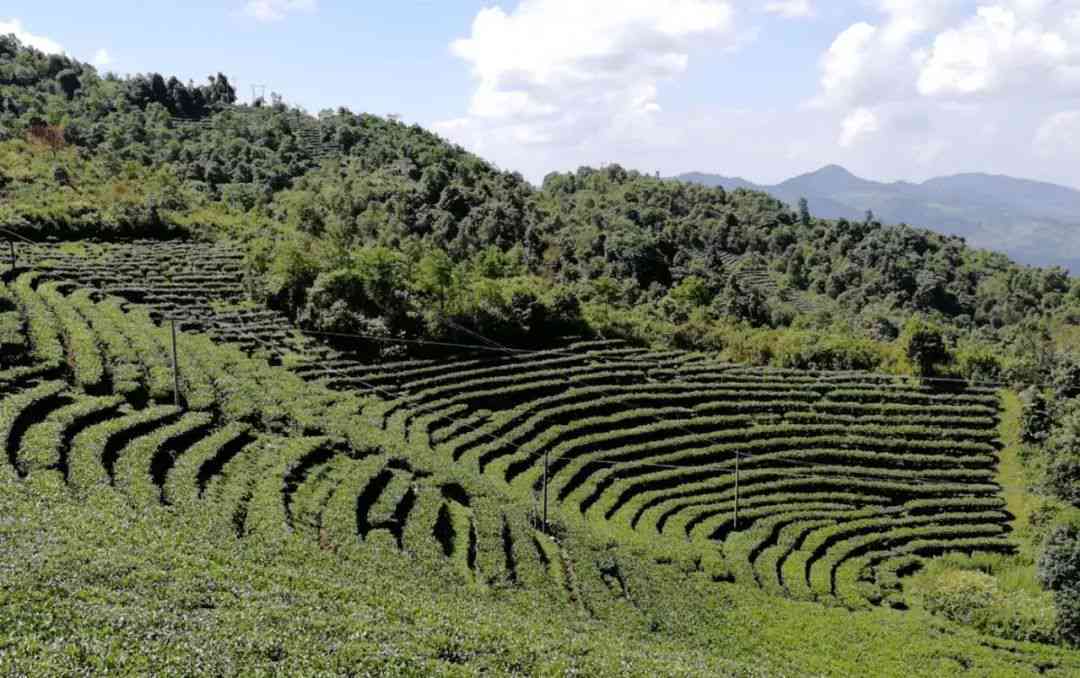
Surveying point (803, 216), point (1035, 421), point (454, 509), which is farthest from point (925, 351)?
point (803, 216)

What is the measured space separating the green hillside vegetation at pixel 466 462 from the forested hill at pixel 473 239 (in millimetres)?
389

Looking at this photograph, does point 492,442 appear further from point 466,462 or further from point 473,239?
point 473,239

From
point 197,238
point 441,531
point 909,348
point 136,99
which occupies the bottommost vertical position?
point 441,531

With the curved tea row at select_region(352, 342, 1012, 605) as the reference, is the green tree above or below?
above

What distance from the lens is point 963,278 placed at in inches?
3105

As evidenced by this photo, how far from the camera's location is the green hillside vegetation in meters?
14.5

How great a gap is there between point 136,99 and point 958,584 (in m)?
91.1

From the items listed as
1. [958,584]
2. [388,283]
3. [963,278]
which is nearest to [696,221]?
[963,278]

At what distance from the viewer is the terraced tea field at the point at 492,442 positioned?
2211cm

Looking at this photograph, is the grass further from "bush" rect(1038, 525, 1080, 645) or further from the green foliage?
the green foliage

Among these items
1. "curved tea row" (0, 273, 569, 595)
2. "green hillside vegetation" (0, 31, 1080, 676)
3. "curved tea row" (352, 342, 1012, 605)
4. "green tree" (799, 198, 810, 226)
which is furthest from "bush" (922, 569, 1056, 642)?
"green tree" (799, 198, 810, 226)

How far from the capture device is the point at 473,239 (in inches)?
2525

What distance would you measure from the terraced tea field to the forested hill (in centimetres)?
322

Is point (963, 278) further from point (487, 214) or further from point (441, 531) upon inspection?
point (441, 531)
